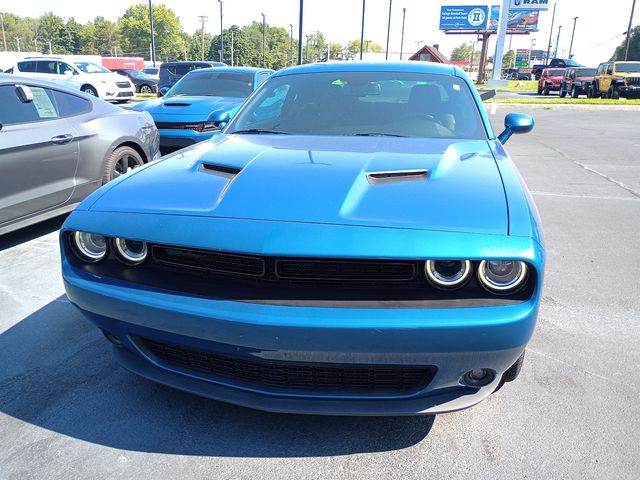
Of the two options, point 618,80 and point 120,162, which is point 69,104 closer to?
point 120,162

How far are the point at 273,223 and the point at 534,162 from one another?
27.1 feet

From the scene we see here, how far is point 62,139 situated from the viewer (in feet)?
14.5

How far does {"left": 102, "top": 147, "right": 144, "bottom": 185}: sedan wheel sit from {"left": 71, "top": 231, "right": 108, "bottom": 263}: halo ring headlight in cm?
304

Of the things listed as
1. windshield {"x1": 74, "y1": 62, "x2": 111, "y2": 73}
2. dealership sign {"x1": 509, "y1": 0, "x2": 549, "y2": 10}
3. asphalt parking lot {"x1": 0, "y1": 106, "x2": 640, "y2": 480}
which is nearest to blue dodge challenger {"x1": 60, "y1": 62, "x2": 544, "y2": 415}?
asphalt parking lot {"x1": 0, "y1": 106, "x2": 640, "y2": 480}

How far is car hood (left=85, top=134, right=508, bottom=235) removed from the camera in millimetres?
1806

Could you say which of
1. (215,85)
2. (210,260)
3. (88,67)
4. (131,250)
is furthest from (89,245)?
(88,67)

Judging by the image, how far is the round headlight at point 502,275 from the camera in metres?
1.76

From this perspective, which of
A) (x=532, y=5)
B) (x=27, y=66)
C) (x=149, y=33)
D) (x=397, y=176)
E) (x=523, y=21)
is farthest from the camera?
(x=149, y=33)

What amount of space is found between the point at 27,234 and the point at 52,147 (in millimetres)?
978

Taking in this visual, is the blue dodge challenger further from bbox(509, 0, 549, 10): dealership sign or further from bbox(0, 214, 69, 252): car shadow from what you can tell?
bbox(509, 0, 549, 10): dealership sign

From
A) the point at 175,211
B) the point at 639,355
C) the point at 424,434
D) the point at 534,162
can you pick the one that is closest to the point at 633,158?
the point at 534,162

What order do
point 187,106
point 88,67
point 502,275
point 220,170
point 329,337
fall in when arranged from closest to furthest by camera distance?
point 329,337, point 502,275, point 220,170, point 187,106, point 88,67

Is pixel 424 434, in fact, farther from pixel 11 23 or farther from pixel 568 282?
pixel 11 23

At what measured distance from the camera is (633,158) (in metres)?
9.40
